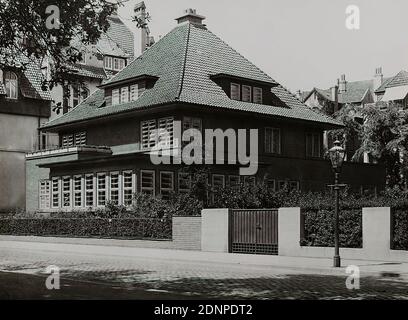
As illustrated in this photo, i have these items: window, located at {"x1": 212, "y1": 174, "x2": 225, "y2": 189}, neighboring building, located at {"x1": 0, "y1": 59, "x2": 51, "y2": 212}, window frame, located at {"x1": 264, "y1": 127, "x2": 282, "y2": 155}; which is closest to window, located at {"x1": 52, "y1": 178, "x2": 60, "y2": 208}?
neighboring building, located at {"x1": 0, "y1": 59, "x2": 51, "y2": 212}

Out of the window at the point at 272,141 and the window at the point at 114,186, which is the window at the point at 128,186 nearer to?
the window at the point at 114,186

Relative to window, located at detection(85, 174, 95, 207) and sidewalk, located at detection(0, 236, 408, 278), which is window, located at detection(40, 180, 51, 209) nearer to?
window, located at detection(85, 174, 95, 207)

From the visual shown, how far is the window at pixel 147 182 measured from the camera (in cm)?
3525

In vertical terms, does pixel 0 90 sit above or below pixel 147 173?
above

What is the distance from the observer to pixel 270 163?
39.3 m

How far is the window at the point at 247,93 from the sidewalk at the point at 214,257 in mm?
13985

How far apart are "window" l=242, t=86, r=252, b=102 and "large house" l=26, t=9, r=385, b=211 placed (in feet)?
0.19

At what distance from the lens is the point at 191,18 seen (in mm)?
43000

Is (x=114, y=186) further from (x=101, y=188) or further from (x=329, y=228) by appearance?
(x=329, y=228)

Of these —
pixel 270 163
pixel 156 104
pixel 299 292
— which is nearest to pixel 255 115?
pixel 270 163

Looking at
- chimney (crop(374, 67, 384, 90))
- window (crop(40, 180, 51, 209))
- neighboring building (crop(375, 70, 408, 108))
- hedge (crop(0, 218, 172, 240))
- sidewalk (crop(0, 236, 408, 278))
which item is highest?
chimney (crop(374, 67, 384, 90))

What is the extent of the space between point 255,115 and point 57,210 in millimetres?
12605

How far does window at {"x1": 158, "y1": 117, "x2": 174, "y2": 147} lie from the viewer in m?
36.2
